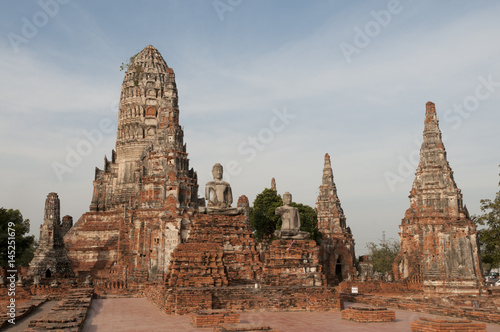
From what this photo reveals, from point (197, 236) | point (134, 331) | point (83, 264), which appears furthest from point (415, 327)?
point (83, 264)

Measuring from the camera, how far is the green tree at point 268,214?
158ft

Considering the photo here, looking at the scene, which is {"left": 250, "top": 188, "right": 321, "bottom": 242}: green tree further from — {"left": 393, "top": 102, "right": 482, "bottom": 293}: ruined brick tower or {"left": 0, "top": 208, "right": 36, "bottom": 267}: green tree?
{"left": 0, "top": 208, "right": 36, "bottom": 267}: green tree

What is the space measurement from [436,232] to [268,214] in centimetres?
2130

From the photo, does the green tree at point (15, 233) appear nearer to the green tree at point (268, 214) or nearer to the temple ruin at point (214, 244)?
the temple ruin at point (214, 244)

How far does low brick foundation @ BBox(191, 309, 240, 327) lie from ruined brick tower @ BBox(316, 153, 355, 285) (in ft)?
111

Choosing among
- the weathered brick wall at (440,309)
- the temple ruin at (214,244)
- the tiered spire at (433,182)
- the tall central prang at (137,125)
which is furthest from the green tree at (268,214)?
the weathered brick wall at (440,309)

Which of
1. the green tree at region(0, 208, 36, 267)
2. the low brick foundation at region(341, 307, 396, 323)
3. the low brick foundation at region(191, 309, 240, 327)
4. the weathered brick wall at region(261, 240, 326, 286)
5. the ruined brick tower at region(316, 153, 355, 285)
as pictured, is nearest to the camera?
the low brick foundation at region(191, 309, 240, 327)

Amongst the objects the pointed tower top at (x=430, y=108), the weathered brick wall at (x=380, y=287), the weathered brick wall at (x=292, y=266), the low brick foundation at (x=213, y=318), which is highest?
the pointed tower top at (x=430, y=108)

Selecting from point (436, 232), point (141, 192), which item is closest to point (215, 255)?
point (436, 232)

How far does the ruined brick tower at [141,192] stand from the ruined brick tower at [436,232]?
47.3 feet

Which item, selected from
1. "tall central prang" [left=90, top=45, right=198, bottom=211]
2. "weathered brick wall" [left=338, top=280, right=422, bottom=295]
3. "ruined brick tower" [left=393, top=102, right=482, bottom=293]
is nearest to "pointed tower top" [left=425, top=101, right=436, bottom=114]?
"ruined brick tower" [left=393, top=102, right=482, bottom=293]

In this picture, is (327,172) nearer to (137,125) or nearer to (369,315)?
(137,125)

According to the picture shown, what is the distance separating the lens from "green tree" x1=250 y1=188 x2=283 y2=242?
49.2 meters

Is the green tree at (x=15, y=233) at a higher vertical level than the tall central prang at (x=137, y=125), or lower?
lower
